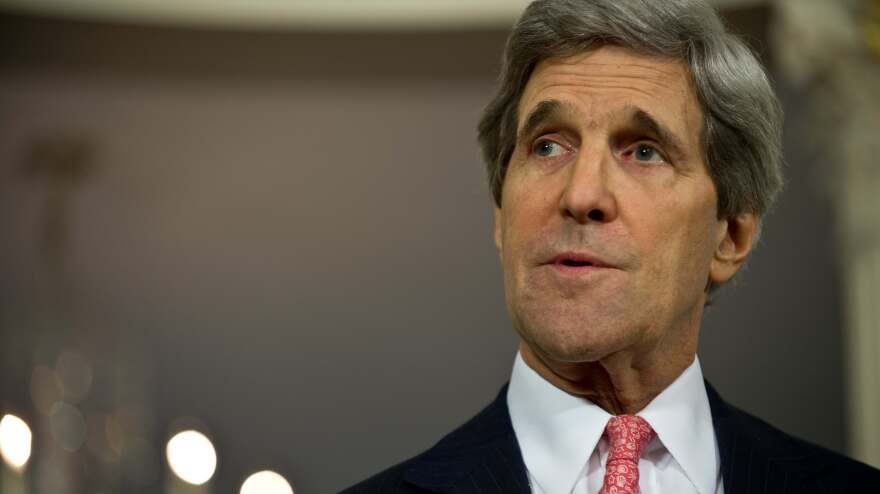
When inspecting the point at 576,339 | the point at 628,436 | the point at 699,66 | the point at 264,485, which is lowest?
the point at 264,485

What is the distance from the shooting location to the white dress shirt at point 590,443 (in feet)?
6.81

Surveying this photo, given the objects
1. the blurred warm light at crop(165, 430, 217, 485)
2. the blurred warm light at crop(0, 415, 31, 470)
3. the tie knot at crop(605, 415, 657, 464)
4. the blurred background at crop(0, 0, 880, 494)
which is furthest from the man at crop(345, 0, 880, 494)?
the blurred background at crop(0, 0, 880, 494)

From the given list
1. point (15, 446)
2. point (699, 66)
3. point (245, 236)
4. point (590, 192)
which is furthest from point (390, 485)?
point (245, 236)

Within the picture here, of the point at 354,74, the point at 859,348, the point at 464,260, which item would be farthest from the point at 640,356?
the point at 354,74

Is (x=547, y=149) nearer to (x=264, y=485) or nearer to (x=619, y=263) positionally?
(x=619, y=263)

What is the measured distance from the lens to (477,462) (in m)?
2.09

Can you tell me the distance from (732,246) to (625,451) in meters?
0.46

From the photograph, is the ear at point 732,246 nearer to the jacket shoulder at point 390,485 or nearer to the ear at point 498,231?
the ear at point 498,231

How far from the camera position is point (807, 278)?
5480 millimetres

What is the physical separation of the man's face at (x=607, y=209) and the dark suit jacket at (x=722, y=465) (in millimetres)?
158

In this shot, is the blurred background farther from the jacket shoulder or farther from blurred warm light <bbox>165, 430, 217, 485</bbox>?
the jacket shoulder

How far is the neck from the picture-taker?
83.5 inches

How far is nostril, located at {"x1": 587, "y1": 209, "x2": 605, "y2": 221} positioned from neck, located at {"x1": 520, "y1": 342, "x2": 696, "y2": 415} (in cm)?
21

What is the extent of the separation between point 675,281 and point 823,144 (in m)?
3.19
